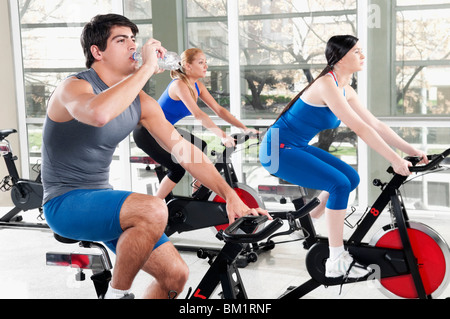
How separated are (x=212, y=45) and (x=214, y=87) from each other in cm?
39

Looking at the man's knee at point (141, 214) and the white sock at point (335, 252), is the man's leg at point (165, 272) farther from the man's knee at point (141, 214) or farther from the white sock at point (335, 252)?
the white sock at point (335, 252)

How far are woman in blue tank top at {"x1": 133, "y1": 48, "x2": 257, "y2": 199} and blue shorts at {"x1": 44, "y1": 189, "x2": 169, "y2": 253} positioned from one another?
1.74 meters

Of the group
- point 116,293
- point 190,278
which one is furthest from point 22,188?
point 116,293

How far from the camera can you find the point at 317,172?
279 centimetres

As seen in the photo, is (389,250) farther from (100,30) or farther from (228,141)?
(100,30)

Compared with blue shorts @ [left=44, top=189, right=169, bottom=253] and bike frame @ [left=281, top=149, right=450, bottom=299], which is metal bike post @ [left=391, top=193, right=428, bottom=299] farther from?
blue shorts @ [left=44, top=189, right=169, bottom=253]

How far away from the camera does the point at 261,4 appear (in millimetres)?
5273

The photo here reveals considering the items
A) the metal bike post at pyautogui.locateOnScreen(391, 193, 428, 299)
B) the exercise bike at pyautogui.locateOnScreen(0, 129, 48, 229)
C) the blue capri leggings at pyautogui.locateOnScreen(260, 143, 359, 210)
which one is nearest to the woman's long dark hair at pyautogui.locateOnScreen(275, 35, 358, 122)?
the blue capri leggings at pyautogui.locateOnScreen(260, 143, 359, 210)

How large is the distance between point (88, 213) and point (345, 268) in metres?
1.31

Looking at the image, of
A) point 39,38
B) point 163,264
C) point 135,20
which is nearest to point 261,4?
point 135,20

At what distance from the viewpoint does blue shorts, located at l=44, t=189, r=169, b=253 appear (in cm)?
184

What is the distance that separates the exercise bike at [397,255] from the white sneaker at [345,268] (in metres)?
0.02

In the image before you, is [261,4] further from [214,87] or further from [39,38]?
[39,38]

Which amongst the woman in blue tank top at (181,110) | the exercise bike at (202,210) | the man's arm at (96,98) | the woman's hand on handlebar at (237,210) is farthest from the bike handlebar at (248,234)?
the woman in blue tank top at (181,110)
